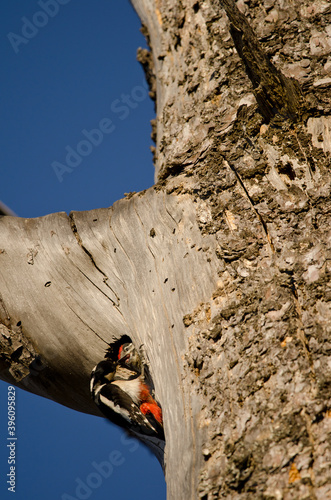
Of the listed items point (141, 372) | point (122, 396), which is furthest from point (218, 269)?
point (122, 396)

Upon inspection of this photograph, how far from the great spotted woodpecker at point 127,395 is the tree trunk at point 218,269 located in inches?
3.2

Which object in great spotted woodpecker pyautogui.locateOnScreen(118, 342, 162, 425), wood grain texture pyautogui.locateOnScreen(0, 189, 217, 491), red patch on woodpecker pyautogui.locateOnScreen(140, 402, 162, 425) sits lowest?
red patch on woodpecker pyautogui.locateOnScreen(140, 402, 162, 425)

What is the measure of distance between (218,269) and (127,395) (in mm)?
685

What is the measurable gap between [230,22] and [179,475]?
1.48m

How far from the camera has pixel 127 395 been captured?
1826 mm

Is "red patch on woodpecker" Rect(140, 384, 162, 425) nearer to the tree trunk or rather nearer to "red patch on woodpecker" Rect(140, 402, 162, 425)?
"red patch on woodpecker" Rect(140, 402, 162, 425)

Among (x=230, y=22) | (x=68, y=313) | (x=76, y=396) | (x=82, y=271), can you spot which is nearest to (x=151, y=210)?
(x=82, y=271)

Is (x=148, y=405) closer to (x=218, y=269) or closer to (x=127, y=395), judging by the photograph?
(x=127, y=395)

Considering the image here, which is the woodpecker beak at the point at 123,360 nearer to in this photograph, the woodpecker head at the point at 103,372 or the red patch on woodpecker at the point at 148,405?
the woodpecker head at the point at 103,372

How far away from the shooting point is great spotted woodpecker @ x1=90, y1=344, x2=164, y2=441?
1766mm

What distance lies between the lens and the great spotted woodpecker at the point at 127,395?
177 centimetres

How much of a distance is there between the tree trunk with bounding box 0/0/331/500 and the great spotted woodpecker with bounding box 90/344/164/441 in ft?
0.27

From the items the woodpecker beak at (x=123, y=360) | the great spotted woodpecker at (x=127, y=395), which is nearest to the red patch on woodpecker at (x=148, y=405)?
the great spotted woodpecker at (x=127, y=395)

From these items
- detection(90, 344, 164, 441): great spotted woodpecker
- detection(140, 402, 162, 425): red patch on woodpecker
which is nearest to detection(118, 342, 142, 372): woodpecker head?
detection(90, 344, 164, 441): great spotted woodpecker
